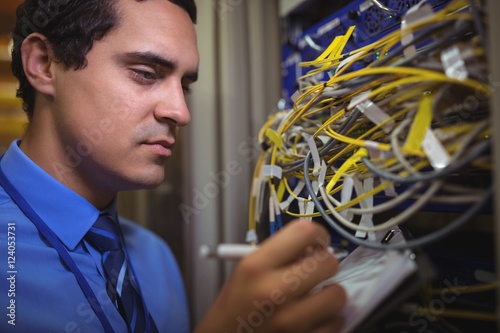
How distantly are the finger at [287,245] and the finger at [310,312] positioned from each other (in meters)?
0.06

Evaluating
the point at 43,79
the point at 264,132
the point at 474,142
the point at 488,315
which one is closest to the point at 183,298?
the point at 264,132

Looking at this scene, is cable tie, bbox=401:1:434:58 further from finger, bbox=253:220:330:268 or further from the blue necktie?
the blue necktie

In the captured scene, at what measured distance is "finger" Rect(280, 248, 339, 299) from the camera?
443 millimetres

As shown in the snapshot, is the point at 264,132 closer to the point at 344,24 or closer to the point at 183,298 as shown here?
the point at 344,24

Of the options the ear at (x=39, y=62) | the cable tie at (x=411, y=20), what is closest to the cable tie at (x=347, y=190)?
the cable tie at (x=411, y=20)

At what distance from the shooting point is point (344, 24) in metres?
0.88

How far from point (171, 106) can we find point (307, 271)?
0.56 m

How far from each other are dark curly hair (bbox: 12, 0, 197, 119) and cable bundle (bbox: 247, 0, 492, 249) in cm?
56

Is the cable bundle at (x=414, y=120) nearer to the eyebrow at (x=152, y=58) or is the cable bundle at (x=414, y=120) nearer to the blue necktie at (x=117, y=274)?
the eyebrow at (x=152, y=58)

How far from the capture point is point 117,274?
2.91 feet

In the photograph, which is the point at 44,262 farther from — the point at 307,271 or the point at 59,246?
the point at 307,271

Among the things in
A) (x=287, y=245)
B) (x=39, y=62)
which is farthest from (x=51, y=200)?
(x=287, y=245)

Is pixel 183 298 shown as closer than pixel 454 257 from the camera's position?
No

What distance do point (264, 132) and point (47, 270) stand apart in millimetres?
624
